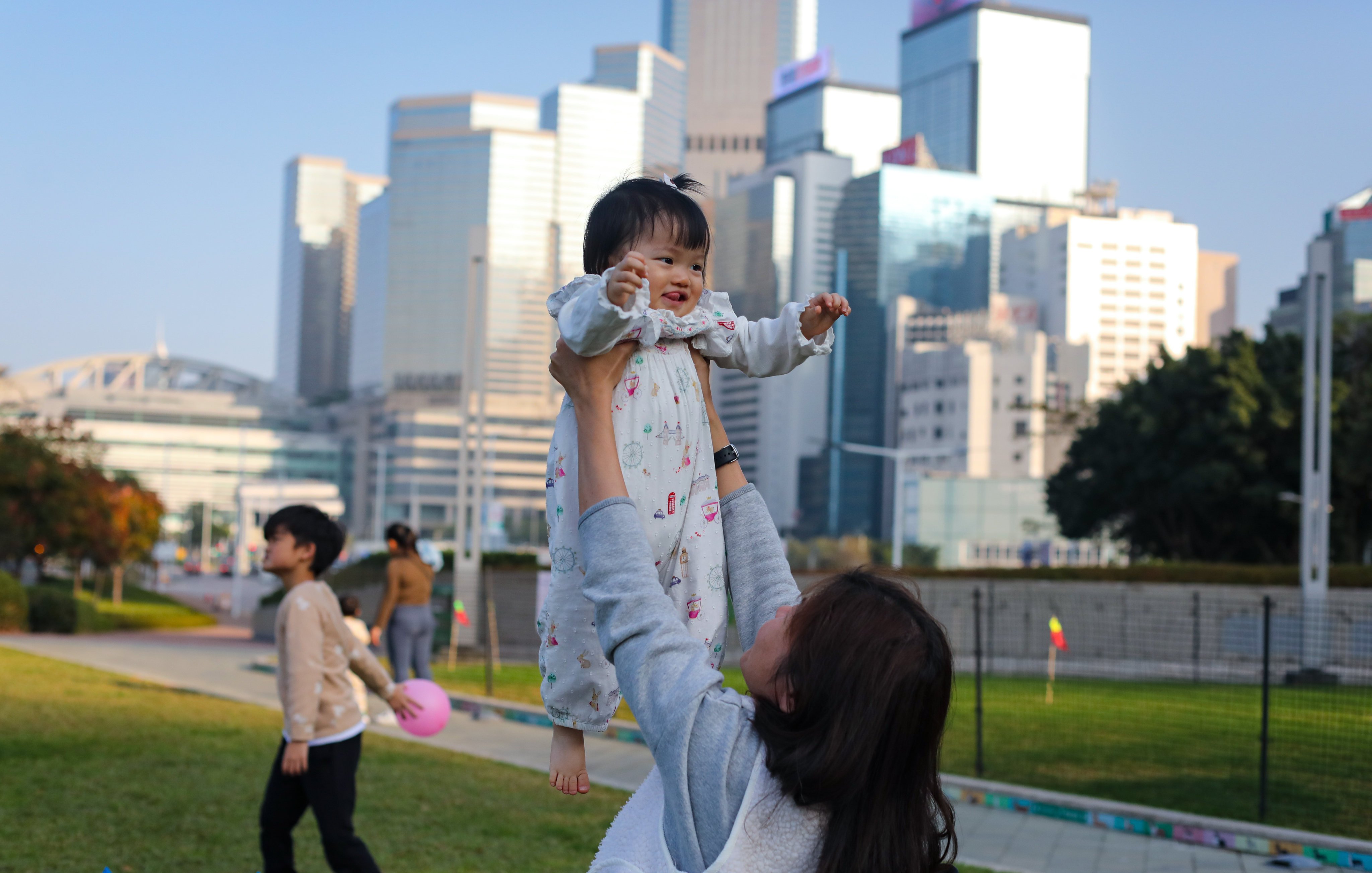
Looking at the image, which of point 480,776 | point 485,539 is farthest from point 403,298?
point 480,776

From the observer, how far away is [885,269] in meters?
156

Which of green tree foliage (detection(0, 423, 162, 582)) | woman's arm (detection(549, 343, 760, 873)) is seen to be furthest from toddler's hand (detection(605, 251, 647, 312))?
green tree foliage (detection(0, 423, 162, 582))

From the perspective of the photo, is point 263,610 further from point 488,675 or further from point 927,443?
point 927,443

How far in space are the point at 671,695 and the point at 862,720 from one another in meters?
0.28

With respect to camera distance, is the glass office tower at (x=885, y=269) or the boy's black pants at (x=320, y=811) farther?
the glass office tower at (x=885, y=269)

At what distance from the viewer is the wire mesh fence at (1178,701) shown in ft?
31.9

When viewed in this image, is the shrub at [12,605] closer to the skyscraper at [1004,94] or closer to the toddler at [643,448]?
the toddler at [643,448]

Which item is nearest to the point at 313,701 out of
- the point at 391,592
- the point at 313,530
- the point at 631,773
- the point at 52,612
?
the point at 313,530

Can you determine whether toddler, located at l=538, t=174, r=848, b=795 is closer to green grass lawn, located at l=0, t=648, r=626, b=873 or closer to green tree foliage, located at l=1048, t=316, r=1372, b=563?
green grass lawn, located at l=0, t=648, r=626, b=873

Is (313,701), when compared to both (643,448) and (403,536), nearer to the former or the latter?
(643,448)

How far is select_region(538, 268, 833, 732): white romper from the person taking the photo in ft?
7.22

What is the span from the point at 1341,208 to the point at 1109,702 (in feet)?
395

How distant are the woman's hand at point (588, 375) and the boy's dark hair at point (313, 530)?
3.45 meters

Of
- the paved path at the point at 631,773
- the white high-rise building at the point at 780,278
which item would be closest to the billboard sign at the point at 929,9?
the white high-rise building at the point at 780,278
